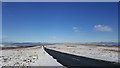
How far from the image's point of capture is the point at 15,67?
11906 millimetres

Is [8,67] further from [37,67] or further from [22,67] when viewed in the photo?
[37,67]

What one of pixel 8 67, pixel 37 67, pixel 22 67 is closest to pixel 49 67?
pixel 37 67

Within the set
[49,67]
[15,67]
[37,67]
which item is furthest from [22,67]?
[49,67]

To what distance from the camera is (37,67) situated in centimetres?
1218

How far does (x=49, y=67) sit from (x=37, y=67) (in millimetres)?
1251

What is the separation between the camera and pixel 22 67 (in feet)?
39.0

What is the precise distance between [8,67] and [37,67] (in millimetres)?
2921

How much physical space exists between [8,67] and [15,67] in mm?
712

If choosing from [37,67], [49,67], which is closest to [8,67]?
[37,67]

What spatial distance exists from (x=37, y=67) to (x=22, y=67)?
150 centimetres

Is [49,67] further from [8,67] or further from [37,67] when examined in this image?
[8,67]

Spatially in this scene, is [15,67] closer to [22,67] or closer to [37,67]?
[22,67]

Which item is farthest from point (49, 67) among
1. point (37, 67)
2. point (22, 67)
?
point (22, 67)

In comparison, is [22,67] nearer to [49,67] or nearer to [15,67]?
[15,67]
